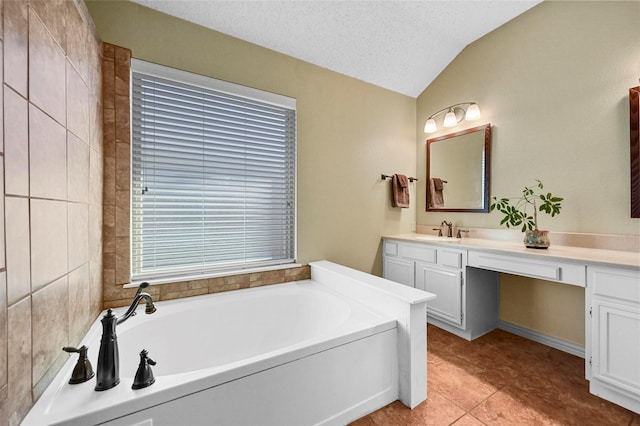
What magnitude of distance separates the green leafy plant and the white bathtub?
1161 mm

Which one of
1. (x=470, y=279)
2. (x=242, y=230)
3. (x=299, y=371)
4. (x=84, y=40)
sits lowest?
(x=299, y=371)

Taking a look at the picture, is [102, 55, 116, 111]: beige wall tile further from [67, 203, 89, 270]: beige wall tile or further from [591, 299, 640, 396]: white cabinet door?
[591, 299, 640, 396]: white cabinet door

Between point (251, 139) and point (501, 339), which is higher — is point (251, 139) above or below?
above

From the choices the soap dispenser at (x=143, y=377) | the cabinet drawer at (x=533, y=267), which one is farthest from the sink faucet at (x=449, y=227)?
the soap dispenser at (x=143, y=377)

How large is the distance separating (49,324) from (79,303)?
343 millimetres

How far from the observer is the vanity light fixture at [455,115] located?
2.58 meters

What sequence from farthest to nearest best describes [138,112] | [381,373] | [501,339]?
[501,339]
[138,112]
[381,373]

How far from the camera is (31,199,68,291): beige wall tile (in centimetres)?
90

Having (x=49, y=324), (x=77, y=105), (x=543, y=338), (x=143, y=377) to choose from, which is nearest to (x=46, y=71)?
(x=77, y=105)

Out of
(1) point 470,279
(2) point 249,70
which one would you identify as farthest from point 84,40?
(1) point 470,279

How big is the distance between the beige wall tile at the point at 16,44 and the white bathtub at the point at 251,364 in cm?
101

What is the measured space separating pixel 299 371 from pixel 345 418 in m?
0.41

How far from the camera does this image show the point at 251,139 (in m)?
2.13

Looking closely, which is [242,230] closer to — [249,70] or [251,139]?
[251,139]
